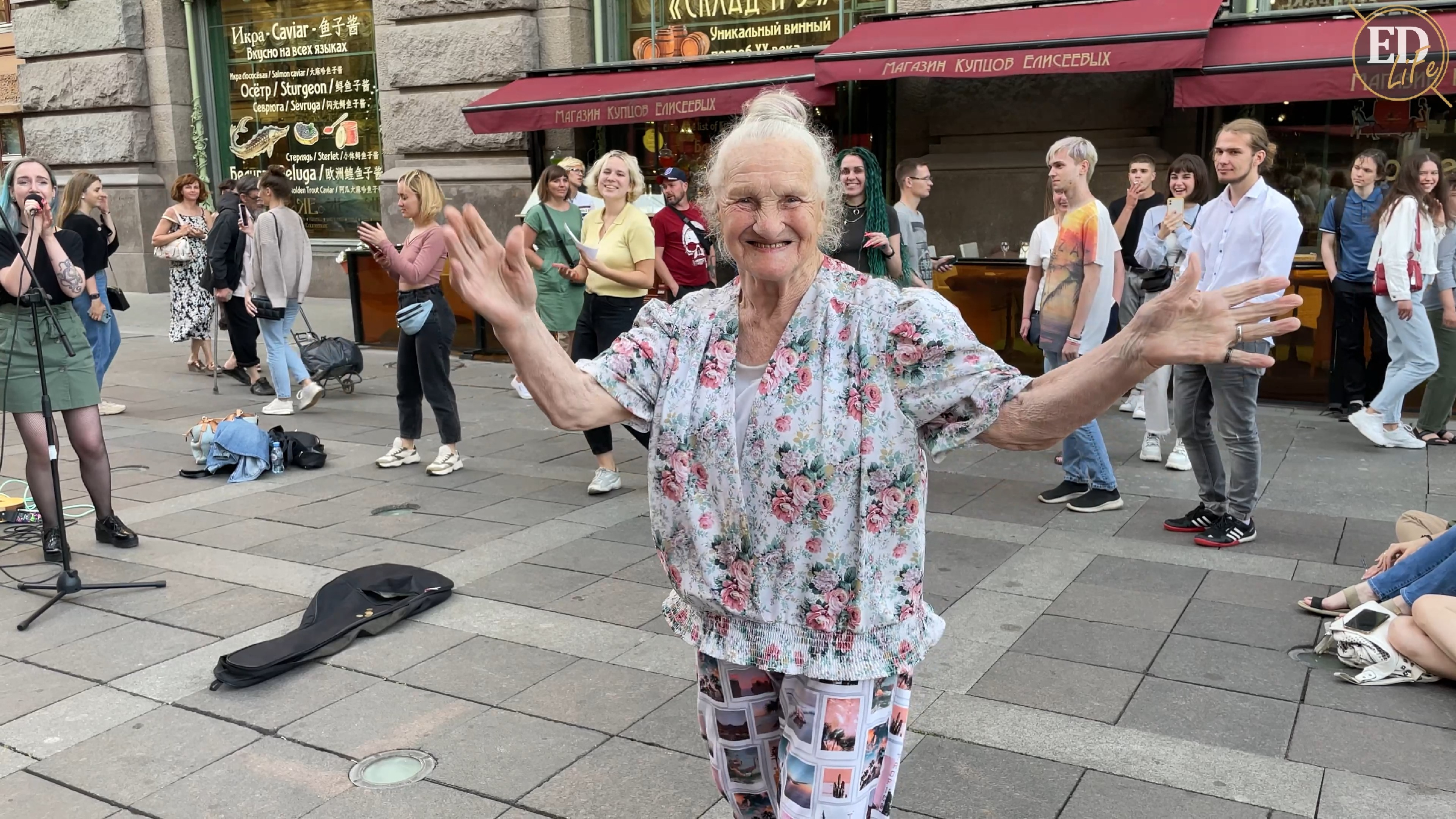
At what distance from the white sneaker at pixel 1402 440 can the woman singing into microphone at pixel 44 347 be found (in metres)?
7.38

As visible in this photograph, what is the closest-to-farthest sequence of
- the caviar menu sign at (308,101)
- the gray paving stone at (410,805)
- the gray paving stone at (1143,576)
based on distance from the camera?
the gray paving stone at (410,805), the gray paving stone at (1143,576), the caviar menu sign at (308,101)

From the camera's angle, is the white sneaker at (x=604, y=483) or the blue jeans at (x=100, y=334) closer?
the white sneaker at (x=604, y=483)

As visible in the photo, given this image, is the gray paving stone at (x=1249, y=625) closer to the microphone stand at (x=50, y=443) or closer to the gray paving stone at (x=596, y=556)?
the gray paving stone at (x=596, y=556)

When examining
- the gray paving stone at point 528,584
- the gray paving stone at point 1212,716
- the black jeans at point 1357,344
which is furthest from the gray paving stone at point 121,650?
the black jeans at point 1357,344

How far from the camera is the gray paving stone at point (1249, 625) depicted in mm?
4309

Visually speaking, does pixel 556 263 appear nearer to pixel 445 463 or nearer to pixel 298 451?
pixel 445 463

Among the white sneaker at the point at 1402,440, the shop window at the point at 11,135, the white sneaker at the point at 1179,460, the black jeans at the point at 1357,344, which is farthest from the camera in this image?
the shop window at the point at 11,135

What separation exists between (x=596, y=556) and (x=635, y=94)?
6743 mm

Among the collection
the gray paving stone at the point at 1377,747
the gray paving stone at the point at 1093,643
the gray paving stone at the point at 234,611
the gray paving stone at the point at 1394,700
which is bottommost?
the gray paving stone at the point at 1394,700

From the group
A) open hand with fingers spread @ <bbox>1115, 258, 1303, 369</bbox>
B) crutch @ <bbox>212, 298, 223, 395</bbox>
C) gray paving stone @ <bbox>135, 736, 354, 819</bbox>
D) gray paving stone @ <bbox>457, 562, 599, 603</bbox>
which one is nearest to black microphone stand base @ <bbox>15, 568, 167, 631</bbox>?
gray paving stone @ <bbox>457, 562, 599, 603</bbox>

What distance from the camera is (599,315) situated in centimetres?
691

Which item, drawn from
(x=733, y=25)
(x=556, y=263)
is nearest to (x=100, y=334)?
(x=556, y=263)

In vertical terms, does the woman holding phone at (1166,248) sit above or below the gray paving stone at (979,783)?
above
